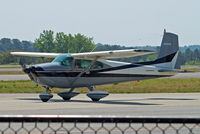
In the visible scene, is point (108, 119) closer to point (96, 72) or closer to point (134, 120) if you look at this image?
point (134, 120)

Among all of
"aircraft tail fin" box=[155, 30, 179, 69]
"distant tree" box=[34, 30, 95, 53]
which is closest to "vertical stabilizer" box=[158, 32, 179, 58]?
"aircraft tail fin" box=[155, 30, 179, 69]

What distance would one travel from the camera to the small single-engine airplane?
61.9ft

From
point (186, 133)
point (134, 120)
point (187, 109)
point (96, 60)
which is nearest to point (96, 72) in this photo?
point (96, 60)

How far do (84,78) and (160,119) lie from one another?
15988 mm

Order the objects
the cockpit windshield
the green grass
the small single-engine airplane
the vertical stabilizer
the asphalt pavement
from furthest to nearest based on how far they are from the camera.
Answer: the green grass, the vertical stabilizer, the cockpit windshield, the small single-engine airplane, the asphalt pavement

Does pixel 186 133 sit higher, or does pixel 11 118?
pixel 11 118

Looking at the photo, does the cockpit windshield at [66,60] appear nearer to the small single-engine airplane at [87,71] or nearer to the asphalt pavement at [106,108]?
the small single-engine airplane at [87,71]

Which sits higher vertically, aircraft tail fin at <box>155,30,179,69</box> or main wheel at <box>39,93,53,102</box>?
aircraft tail fin at <box>155,30,179,69</box>

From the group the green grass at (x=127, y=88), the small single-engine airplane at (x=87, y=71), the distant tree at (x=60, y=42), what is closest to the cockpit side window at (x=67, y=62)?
the small single-engine airplane at (x=87, y=71)

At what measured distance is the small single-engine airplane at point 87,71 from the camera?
1886cm

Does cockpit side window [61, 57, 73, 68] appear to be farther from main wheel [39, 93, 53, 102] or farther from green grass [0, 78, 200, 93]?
green grass [0, 78, 200, 93]

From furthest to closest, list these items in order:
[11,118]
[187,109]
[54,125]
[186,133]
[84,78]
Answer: [84,78] → [187,109] → [54,125] → [186,133] → [11,118]

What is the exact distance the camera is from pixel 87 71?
774 inches

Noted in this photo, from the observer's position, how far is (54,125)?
10062 millimetres
